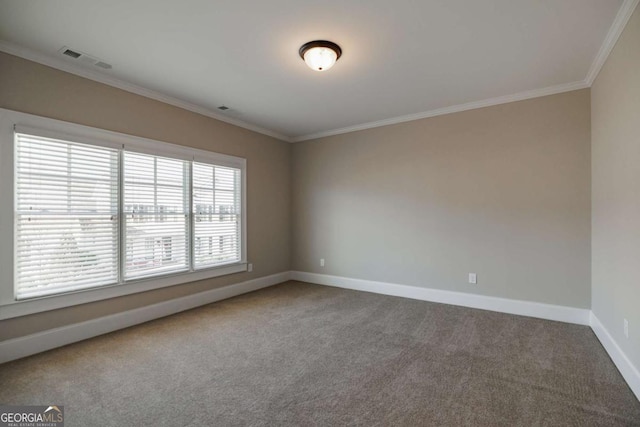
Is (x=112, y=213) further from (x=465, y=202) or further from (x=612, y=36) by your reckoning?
(x=612, y=36)

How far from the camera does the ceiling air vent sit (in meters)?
2.71

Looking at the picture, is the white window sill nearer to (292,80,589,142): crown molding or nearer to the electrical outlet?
(292,80,589,142): crown molding

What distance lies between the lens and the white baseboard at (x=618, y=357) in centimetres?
208

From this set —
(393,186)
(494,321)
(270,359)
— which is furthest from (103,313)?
(494,321)

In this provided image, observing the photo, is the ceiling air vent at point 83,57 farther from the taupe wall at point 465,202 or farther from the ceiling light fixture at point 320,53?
the taupe wall at point 465,202

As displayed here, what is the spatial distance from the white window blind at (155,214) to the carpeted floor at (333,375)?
75cm

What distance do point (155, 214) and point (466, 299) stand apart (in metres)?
4.26

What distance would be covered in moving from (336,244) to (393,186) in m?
1.44

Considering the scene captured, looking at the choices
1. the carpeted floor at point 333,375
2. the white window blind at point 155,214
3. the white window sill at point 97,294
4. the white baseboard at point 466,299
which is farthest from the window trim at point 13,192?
the white baseboard at point 466,299

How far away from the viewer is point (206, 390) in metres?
2.17

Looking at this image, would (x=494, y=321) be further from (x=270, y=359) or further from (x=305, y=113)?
(x=305, y=113)

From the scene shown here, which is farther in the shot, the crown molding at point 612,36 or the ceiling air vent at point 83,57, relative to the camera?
the ceiling air vent at point 83,57

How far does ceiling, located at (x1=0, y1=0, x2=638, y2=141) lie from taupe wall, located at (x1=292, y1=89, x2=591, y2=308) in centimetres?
48

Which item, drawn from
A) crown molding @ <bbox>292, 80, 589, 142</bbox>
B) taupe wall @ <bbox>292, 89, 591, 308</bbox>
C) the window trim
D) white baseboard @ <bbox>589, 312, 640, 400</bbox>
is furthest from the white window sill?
white baseboard @ <bbox>589, 312, 640, 400</bbox>
